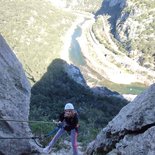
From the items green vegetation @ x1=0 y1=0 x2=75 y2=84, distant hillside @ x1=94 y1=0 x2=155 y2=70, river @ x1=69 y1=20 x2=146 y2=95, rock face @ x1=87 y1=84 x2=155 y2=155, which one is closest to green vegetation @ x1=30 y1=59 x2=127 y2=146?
green vegetation @ x1=0 y1=0 x2=75 y2=84

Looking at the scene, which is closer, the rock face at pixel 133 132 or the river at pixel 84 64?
the rock face at pixel 133 132

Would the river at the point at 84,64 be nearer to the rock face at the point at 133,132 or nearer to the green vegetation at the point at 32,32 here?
the green vegetation at the point at 32,32

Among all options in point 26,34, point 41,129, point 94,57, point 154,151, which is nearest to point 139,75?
point 94,57

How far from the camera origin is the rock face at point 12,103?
13601 millimetres

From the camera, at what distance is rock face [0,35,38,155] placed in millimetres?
13601

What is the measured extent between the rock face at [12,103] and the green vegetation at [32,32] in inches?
3334

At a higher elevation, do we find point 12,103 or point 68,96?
point 12,103

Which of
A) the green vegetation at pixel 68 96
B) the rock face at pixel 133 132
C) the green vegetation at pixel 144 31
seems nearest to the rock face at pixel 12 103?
the rock face at pixel 133 132

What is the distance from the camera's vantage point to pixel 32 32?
15012cm

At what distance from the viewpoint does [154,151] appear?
10281 mm

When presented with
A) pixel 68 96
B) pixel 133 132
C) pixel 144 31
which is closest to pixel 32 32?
pixel 144 31

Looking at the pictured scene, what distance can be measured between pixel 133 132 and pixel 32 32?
140 meters

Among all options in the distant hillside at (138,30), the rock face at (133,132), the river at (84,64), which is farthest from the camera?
the distant hillside at (138,30)

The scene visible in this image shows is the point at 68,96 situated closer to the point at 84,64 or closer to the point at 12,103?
the point at 84,64
